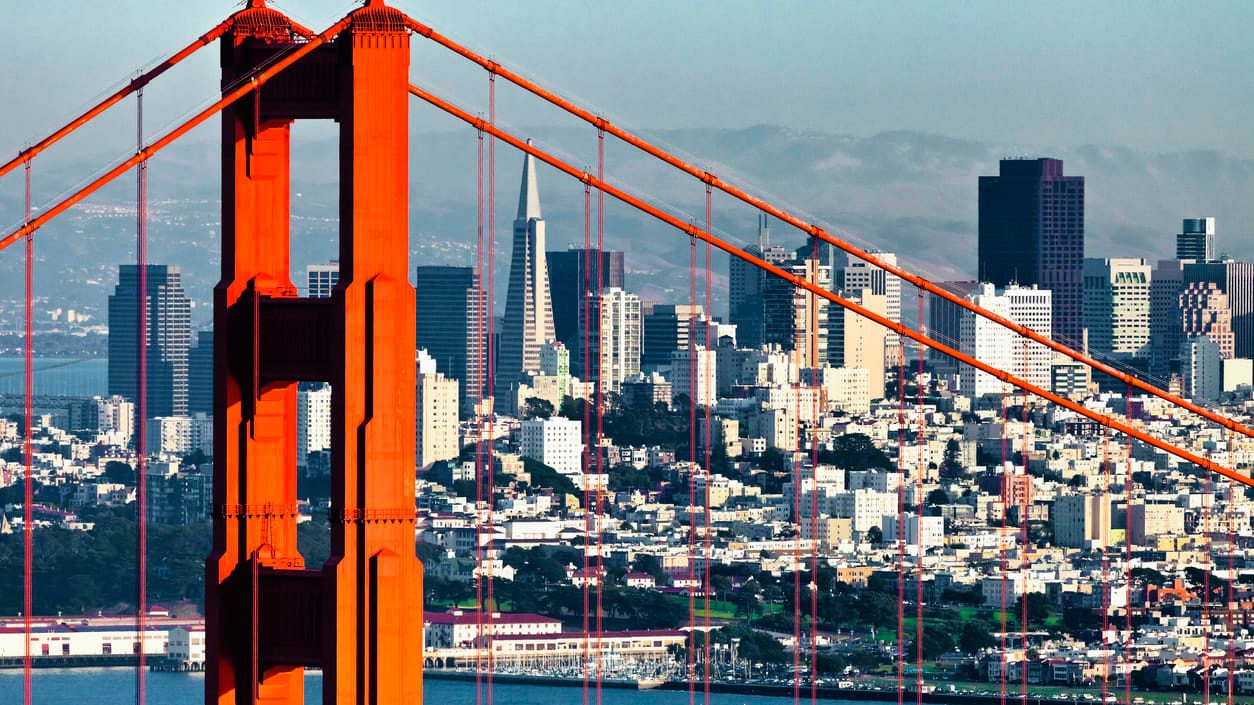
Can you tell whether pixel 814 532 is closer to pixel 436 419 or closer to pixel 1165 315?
pixel 436 419

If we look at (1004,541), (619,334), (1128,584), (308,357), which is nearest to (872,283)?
(619,334)

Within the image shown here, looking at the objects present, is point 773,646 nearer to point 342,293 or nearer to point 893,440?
point 893,440

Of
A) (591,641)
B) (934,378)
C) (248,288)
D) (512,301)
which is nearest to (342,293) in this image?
(248,288)

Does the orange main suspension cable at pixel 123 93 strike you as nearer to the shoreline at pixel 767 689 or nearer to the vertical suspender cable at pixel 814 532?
the vertical suspender cable at pixel 814 532

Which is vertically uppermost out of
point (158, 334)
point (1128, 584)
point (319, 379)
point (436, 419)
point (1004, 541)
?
point (158, 334)

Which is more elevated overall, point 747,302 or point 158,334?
point 747,302

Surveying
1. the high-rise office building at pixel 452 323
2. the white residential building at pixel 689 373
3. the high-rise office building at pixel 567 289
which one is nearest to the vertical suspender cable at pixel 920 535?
the white residential building at pixel 689 373

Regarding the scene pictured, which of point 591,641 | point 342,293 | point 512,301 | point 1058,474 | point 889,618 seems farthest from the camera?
point 512,301
